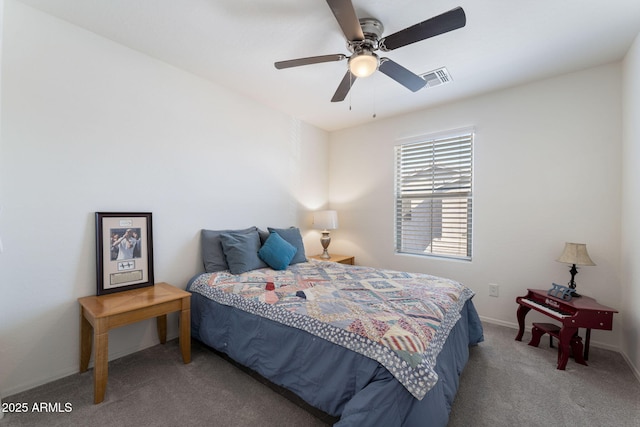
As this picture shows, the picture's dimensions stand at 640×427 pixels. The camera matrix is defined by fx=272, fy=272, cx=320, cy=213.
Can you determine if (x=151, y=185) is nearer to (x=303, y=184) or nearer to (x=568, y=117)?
(x=303, y=184)

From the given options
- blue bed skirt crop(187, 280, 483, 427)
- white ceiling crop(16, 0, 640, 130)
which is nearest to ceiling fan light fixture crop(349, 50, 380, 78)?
white ceiling crop(16, 0, 640, 130)

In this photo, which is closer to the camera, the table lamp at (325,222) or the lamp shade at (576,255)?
the lamp shade at (576,255)

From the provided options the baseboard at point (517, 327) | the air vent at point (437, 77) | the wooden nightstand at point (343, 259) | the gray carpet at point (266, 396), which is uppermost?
the air vent at point (437, 77)

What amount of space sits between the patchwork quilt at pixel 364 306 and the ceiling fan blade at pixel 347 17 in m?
1.76

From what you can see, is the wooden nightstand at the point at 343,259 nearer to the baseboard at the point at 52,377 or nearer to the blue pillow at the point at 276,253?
the blue pillow at the point at 276,253

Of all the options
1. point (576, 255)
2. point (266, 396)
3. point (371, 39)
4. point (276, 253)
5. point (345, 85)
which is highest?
point (371, 39)

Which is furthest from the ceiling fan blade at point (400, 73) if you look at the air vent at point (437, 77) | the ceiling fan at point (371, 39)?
the air vent at point (437, 77)

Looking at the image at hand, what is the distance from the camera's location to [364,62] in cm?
188

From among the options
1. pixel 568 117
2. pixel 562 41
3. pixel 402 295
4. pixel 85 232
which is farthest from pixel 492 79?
pixel 85 232

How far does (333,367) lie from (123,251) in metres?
1.93

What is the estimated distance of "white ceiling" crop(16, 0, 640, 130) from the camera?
1828 millimetres

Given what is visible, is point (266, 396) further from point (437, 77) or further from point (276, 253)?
point (437, 77)

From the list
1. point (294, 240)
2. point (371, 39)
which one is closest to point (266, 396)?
point (294, 240)

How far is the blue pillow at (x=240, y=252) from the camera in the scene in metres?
2.68
